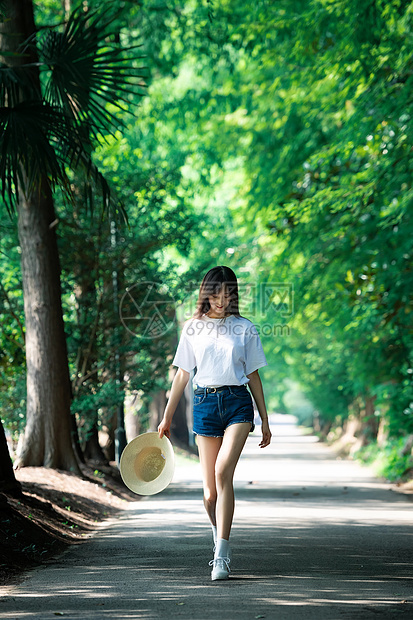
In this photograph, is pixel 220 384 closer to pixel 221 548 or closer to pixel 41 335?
pixel 221 548

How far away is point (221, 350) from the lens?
252 inches

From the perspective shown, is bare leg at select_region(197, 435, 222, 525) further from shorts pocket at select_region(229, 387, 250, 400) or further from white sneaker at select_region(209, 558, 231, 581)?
white sneaker at select_region(209, 558, 231, 581)

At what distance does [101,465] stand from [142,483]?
9625 mm

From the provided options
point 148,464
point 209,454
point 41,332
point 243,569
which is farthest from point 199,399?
point 41,332

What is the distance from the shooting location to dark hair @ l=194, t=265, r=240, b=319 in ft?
21.3

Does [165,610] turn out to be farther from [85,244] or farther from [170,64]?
[170,64]

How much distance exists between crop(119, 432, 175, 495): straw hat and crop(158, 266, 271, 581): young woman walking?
34 cm

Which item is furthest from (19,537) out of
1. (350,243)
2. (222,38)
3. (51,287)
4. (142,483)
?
(222,38)

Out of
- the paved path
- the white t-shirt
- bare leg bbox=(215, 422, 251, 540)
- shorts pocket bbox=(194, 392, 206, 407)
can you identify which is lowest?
the paved path

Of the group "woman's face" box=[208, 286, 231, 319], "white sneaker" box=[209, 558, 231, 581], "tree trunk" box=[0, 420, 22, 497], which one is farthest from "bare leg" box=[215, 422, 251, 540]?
"tree trunk" box=[0, 420, 22, 497]

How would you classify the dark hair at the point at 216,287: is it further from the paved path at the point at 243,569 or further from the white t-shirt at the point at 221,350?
the paved path at the point at 243,569

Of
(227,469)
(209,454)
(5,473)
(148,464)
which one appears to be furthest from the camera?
(5,473)

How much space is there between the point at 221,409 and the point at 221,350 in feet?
1.43

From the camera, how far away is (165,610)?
5020 millimetres
